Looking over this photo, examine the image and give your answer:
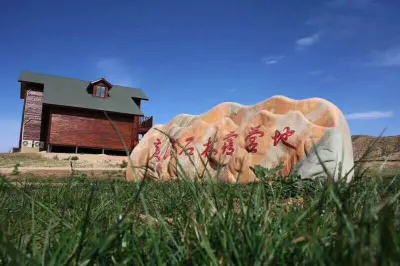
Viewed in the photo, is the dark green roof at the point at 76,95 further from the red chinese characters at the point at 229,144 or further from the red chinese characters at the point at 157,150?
the red chinese characters at the point at 229,144

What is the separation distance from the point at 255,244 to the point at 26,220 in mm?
2299

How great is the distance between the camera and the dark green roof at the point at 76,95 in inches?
1249

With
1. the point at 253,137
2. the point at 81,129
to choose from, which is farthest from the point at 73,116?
the point at 253,137

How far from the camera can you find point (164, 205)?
3203mm

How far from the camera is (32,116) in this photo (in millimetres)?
32094

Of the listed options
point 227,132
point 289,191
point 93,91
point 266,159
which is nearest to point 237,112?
point 227,132

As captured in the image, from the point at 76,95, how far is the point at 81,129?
11.4 feet

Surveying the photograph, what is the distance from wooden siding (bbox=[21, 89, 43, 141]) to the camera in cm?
3181

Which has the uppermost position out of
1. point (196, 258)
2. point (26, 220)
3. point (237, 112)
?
point (237, 112)

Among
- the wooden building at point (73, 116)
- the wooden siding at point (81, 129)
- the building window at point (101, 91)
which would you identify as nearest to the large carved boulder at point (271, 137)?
the wooden siding at point (81, 129)

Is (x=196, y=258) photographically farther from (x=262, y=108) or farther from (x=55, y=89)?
(x=55, y=89)

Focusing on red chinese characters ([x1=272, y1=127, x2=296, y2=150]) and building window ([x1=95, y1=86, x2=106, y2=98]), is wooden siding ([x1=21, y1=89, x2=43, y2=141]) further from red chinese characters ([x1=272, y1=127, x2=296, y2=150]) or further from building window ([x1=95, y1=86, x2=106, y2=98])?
red chinese characters ([x1=272, y1=127, x2=296, y2=150])

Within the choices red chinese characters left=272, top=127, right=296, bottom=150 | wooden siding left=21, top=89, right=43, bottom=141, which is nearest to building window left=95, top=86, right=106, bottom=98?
wooden siding left=21, top=89, right=43, bottom=141

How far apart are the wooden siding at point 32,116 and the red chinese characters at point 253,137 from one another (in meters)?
27.4
